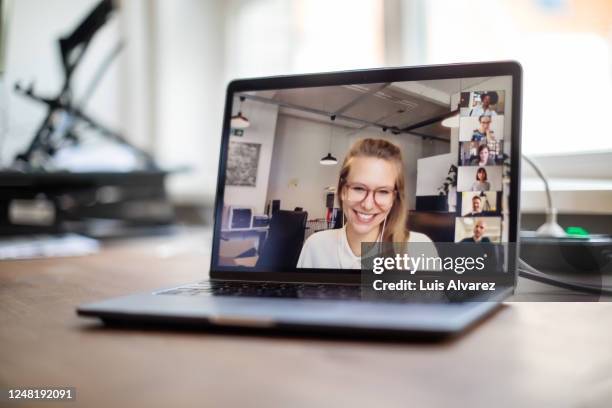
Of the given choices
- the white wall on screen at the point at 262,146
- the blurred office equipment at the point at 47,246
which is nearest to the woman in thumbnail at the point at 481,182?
the white wall on screen at the point at 262,146

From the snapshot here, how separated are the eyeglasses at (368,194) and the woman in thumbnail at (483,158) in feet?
0.32

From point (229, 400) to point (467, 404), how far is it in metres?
0.13

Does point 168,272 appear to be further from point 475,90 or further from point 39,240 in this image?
point 39,240

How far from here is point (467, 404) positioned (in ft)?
0.96

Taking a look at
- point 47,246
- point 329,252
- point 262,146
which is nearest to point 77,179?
point 47,246

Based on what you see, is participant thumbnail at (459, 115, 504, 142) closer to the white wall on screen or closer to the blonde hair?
the blonde hair

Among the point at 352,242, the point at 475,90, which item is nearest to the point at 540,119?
the point at 475,90

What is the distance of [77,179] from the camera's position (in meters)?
1.38

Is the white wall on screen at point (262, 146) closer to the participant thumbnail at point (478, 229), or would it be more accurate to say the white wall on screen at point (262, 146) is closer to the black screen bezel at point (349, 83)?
the black screen bezel at point (349, 83)

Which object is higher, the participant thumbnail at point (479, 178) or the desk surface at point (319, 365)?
the participant thumbnail at point (479, 178)

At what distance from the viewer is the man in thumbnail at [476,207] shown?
584 millimetres

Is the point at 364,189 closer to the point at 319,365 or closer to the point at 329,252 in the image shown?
the point at 329,252

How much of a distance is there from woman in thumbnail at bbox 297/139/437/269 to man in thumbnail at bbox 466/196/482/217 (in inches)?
2.2

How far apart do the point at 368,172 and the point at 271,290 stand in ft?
0.58
